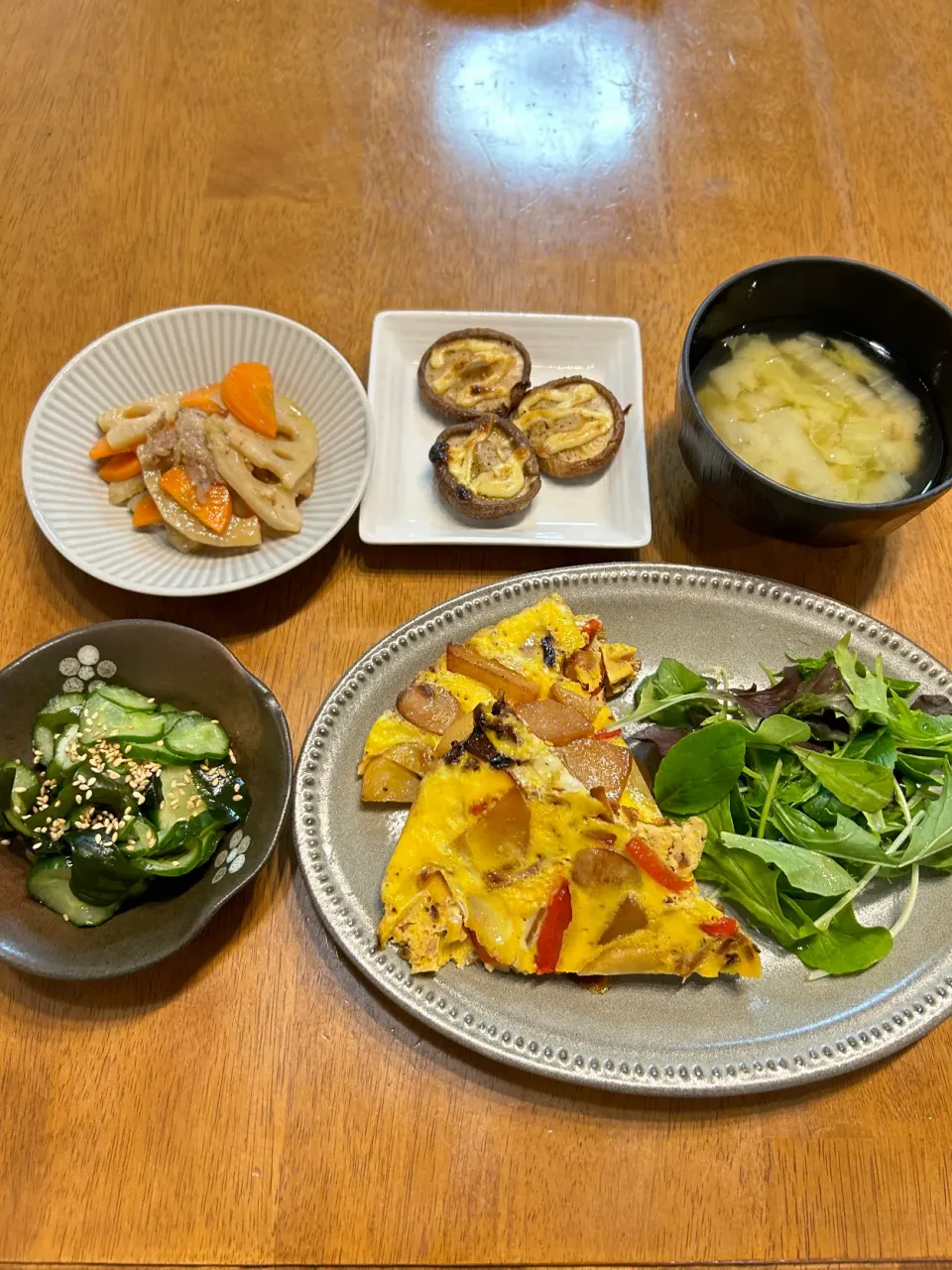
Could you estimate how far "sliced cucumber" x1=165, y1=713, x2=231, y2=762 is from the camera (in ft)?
5.89

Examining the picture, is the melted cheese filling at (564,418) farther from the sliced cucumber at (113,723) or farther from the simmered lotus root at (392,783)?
the sliced cucumber at (113,723)

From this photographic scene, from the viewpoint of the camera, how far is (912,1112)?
1.67m

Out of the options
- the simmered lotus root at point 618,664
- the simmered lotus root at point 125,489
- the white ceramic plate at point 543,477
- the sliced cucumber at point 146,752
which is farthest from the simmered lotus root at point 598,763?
the simmered lotus root at point 125,489

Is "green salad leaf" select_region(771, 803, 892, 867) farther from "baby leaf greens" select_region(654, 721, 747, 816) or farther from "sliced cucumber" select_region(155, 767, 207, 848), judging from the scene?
"sliced cucumber" select_region(155, 767, 207, 848)

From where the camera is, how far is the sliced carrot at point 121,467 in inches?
86.4

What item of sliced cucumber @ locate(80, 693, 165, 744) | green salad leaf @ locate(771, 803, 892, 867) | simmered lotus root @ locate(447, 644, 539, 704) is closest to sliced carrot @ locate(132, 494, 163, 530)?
sliced cucumber @ locate(80, 693, 165, 744)

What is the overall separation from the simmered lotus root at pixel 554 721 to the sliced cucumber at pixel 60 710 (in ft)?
3.01

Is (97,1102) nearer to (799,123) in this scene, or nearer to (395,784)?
(395,784)

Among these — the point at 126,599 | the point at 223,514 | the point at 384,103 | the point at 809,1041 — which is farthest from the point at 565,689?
the point at 384,103

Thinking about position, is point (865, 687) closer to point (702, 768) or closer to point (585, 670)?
Result: point (702, 768)

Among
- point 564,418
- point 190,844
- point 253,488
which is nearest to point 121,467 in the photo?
point 253,488

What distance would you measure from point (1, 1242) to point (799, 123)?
3.78 m

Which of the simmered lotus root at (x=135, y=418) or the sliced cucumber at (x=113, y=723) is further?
the simmered lotus root at (x=135, y=418)

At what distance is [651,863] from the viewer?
1.58 meters
